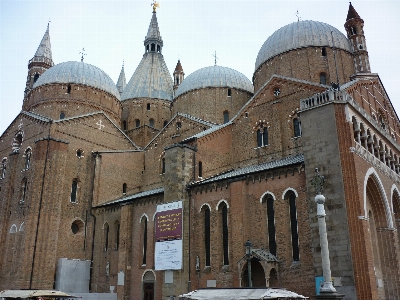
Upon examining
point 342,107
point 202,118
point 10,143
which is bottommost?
point 342,107

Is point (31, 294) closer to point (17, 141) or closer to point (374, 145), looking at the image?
point (17, 141)

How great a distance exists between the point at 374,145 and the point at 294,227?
6.83m

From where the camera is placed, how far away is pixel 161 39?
49594 mm

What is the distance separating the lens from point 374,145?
2228 centimetres

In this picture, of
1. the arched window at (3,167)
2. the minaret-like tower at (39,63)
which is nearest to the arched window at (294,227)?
the arched window at (3,167)

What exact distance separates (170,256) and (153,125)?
19.9 meters

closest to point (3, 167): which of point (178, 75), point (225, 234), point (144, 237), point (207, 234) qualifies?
point (144, 237)

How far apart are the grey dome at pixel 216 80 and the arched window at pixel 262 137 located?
9.60 m

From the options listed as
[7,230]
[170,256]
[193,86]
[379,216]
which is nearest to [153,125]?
[193,86]

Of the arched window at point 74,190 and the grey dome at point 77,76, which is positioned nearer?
the arched window at point 74,190

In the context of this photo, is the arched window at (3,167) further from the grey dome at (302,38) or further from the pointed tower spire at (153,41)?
the grey dome at (302,38)

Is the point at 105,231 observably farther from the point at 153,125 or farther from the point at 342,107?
the point at 342,107

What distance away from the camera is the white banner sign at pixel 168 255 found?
75.8 feet

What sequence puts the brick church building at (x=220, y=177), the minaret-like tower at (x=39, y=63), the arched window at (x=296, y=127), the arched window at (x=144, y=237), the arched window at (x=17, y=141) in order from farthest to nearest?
the minaret-like tower at (x=39, y=63) < the arched window at (x=17, y=141) < the arched window at (x=144, y=237) < the arched window at (x=296, y=127) < the brick church building at (x=220, y=177)
